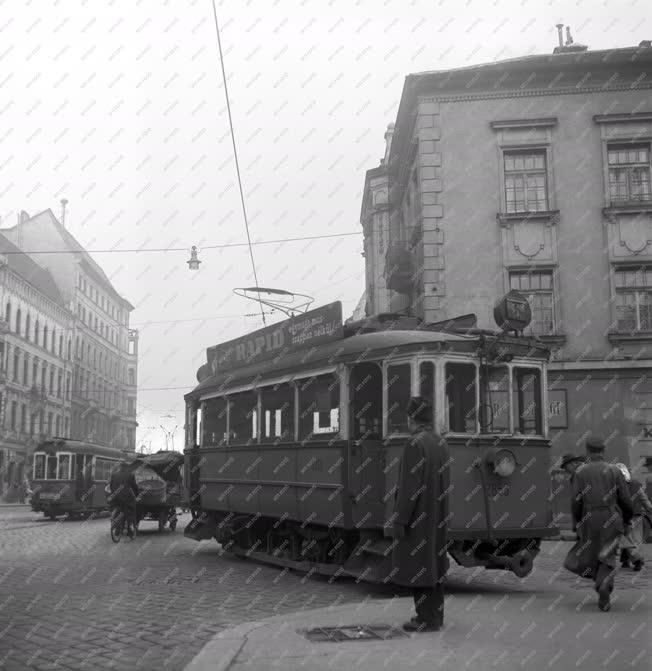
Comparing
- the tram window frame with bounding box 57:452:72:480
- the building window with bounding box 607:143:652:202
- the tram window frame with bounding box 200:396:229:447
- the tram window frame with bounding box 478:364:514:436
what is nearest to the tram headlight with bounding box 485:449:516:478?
the tram window frame with bounding box 478:364:514:436

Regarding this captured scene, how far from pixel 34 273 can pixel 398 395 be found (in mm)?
59901

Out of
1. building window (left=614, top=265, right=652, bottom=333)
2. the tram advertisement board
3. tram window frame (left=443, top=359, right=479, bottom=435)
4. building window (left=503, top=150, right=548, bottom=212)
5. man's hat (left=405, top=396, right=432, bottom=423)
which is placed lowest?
man's hat (left=405, top=396, right=432, bottom=423)

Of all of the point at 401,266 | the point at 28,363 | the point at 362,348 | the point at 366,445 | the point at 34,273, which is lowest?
the point at 366,445

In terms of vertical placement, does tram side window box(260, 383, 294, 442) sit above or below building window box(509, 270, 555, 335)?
below

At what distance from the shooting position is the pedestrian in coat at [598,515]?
8.30 meters

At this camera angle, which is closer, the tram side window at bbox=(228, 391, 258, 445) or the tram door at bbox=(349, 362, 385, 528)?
the tram door at bbox=(349, 362, 385, 528)

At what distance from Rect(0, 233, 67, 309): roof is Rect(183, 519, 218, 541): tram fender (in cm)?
4677

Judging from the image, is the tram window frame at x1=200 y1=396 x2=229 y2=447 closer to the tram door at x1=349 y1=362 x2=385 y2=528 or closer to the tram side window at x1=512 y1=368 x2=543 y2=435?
the tram door at x1=349 y1=362 x2=385 y2=528

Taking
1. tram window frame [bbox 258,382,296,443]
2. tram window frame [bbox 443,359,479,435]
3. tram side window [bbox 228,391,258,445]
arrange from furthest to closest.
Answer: tram side window [bbox 228,391,258,445]
tram window frame [bbox 258,382,296,443]
tram window frame [bbox 443,359,479,435]

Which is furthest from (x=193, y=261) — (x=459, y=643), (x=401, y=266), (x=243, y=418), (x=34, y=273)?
(x=34, y=273)

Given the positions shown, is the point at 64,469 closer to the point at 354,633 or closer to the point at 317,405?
the point at 317,405

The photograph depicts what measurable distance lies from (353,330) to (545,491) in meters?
3.06

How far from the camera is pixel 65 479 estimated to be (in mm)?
29125

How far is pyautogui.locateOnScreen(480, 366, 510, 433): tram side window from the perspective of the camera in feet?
32.7
